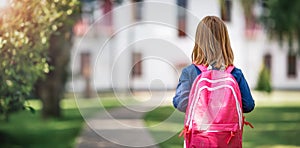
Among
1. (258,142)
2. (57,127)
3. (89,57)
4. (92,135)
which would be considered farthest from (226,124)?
(89,57)

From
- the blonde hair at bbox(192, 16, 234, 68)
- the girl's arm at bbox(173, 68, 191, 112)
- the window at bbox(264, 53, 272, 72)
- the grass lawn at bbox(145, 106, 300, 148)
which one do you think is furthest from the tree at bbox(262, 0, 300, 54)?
the window at bbox(264, 53, 272, 72)

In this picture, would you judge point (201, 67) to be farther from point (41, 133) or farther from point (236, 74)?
point (41, 133)

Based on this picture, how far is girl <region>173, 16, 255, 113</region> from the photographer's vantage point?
4.71 m

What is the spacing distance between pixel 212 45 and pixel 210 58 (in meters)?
0.08

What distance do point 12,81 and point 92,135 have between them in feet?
15.7

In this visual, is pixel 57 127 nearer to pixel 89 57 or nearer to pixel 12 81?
pixel 12 81

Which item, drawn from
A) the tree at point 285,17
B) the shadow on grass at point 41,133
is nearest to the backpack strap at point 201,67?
the shadow on grass at point 41,133

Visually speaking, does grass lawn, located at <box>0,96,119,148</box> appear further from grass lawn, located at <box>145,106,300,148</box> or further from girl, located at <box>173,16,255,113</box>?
girl, located at <box>173,16,255,113</box>

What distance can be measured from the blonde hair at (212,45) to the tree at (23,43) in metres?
3.78

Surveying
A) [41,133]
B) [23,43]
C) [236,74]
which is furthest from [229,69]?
[41,133]

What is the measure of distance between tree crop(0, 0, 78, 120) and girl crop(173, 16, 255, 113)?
3.79 metres

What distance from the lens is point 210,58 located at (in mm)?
4762

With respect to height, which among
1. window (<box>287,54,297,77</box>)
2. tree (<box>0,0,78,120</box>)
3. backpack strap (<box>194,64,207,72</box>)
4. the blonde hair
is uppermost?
the blonde hair

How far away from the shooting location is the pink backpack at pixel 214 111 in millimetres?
4622
